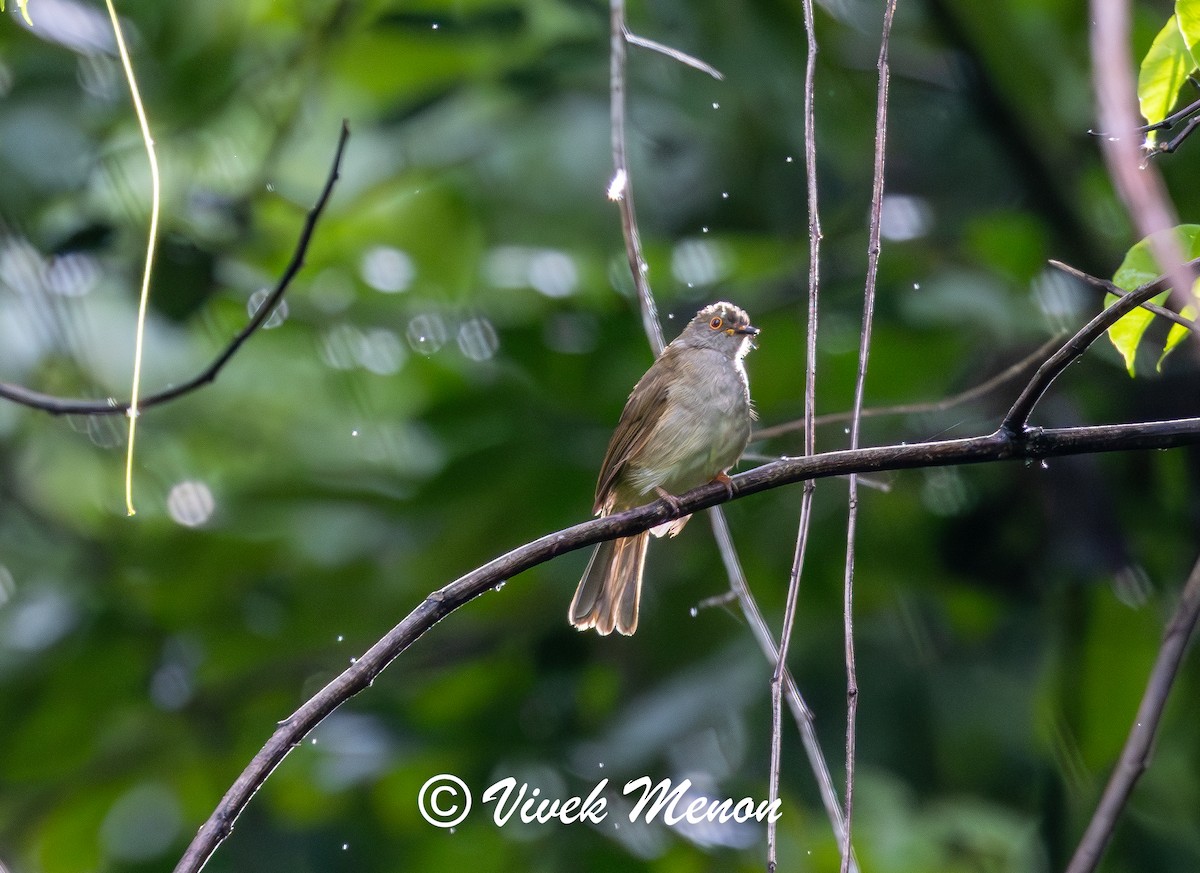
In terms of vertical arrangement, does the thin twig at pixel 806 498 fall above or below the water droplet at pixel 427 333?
below

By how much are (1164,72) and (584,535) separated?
1602 mm

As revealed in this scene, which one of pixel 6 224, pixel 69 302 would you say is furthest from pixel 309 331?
pixel 6 224

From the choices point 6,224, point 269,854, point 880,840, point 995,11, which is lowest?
point 880,840

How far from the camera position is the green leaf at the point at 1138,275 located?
8.73ft

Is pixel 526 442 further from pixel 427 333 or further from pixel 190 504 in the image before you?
pixel 190 504

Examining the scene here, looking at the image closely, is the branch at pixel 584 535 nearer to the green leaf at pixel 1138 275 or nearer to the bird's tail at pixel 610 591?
the green leaf at pixel 1138 275

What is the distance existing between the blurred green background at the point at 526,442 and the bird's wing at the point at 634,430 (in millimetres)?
1569

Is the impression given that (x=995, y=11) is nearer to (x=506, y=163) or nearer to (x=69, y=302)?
(x=506, y=163)

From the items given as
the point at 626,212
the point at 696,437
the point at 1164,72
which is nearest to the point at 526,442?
the point at 696,437

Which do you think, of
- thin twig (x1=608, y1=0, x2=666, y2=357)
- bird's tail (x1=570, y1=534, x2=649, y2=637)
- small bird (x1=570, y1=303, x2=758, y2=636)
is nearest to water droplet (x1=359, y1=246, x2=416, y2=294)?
small bird (x1=570, y1=303, x2=758, y2=636)

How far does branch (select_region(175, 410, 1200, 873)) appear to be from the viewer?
2352 mm

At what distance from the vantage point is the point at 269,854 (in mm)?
6023

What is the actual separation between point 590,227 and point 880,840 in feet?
11.6

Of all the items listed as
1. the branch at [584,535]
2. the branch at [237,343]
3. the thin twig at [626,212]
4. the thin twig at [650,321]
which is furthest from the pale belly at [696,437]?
the branch at [237,343]
